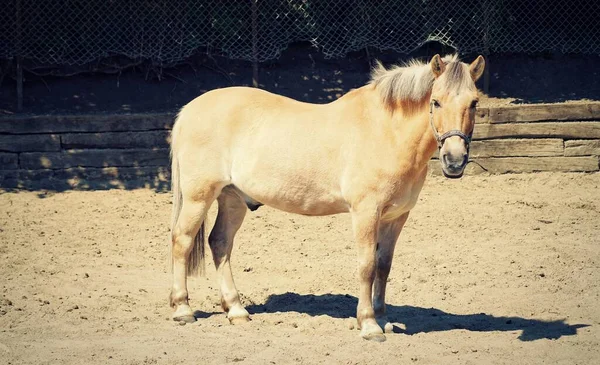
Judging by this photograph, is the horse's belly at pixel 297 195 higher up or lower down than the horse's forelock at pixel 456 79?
lower down

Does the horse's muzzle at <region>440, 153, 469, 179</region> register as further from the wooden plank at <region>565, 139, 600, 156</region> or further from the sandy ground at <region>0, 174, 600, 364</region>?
the wooden plank at <region>565, 139, 600, 156</region>

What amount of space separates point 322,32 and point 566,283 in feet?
17.9

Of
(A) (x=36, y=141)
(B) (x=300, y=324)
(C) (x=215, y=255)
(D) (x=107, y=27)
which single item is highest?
(D) (x=107, y=27)

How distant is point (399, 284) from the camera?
7.31 meters

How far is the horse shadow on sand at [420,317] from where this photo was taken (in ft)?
20.0

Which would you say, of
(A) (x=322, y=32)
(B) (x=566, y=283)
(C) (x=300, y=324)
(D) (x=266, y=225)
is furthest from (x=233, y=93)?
(A) (x=322, y=32)

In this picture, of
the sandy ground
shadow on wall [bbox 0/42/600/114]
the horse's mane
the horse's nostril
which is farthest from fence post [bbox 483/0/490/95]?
the horse's nostril

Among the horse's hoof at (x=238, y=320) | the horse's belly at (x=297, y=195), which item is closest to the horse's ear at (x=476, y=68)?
the horse's belly at (x=297, y=195)

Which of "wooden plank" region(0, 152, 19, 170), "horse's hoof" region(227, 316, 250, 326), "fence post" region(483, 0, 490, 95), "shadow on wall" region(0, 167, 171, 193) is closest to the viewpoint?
"horse's hoof" region(227, 316, 250, 326)

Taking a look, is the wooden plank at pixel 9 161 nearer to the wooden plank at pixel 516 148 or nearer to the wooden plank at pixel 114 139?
the wooden plank at pixel 114 139

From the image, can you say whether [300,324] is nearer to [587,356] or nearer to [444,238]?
[587,356]

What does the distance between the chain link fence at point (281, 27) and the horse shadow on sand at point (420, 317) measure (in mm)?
4736

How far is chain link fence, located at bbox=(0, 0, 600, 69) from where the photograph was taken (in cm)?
A: 1095

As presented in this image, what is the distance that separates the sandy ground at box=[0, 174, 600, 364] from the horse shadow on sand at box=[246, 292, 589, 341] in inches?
0.8
